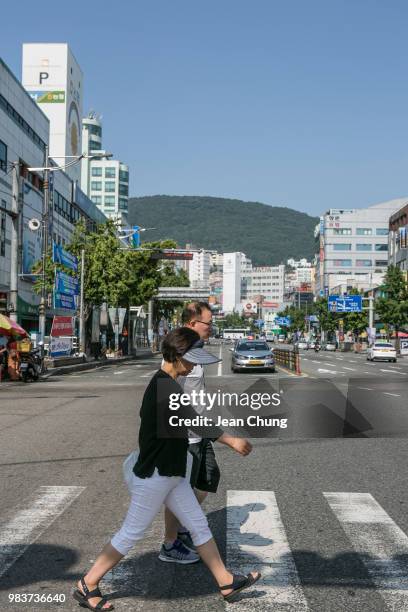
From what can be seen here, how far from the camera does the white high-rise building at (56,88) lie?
341ft

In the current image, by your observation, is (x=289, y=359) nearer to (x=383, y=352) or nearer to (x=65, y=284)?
(x=65, y=284)

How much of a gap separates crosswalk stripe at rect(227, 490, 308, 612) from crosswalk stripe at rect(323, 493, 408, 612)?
0.55 meters

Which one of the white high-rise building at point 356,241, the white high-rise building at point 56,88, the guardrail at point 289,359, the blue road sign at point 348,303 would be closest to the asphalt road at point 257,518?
the guardrail at point 289,359

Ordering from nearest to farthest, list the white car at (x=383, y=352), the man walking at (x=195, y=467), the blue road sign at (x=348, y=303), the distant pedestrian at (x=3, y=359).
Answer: the man walking at (x=195, y=467) → the distant pedestrian at (x=3, y=359) → the white car at (x=383, y=352) → the blue road sign at (x=348, y=303)

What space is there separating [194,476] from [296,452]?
5902mm

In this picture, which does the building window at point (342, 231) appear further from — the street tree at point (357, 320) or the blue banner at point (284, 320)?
the street tree at point (357, 320)

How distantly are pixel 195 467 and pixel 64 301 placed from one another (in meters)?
35.1

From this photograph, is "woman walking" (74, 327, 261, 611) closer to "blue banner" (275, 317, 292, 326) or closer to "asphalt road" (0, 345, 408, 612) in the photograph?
"asphalt road" (0, 345, 408, 612)

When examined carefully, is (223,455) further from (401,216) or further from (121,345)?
(401,216)

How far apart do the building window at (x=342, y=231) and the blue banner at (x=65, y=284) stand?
141340 millimetres

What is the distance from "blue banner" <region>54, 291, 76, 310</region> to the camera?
1511 inches

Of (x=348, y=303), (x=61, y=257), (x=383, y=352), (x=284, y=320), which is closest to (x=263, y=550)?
(x=61, y=257)

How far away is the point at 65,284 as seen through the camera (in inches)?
1563

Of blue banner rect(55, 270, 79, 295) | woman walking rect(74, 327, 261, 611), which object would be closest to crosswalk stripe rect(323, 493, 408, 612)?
woman walking rect(74, 327, 261, 611)
